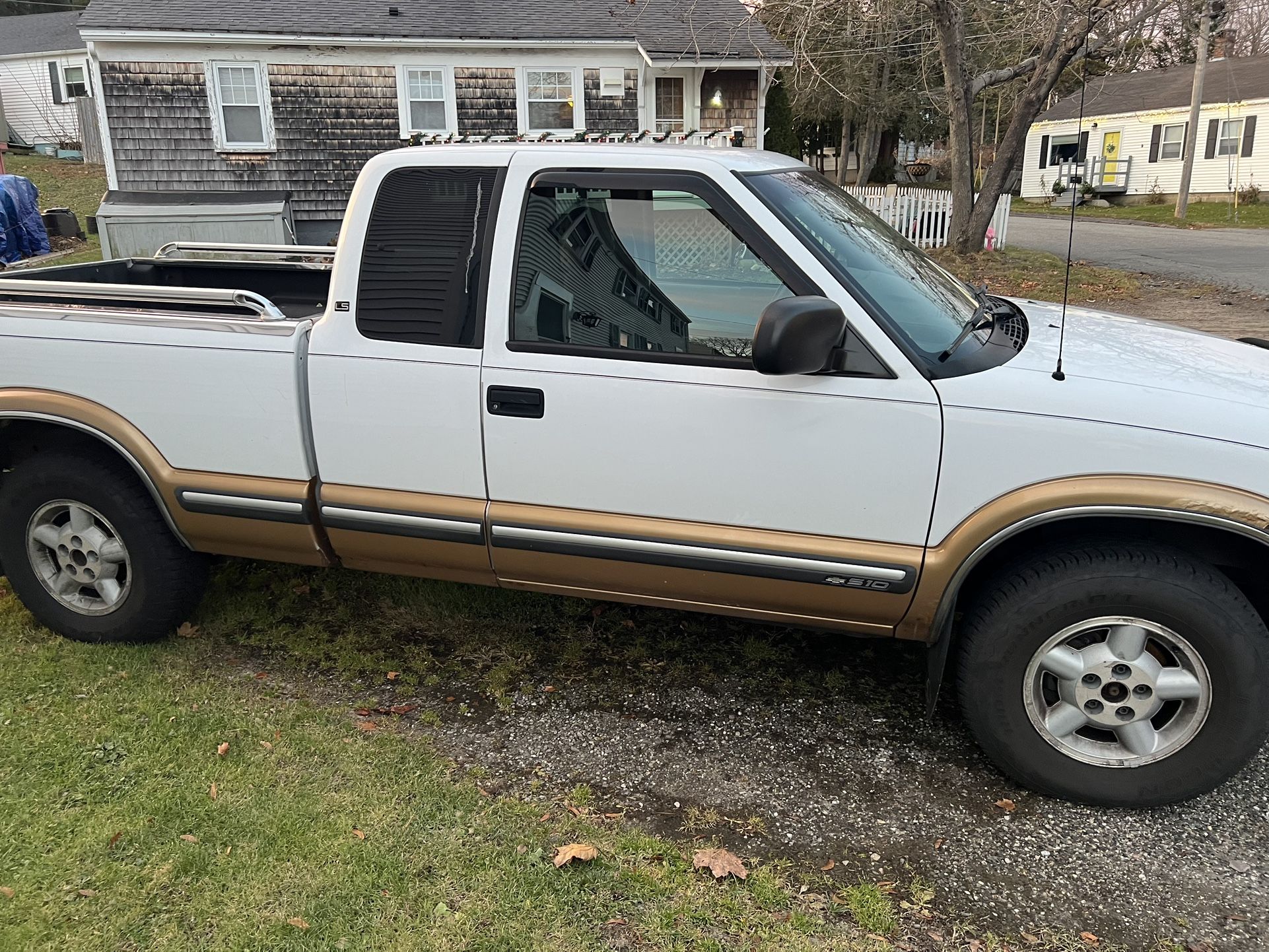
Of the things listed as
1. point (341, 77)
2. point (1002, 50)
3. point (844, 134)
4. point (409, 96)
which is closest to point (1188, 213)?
point (844, 134)

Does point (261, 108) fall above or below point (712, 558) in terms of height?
above

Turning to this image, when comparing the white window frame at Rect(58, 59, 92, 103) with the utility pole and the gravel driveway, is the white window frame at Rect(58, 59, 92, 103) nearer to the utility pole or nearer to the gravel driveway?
the utility pole

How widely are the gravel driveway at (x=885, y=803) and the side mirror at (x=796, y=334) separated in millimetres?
1443

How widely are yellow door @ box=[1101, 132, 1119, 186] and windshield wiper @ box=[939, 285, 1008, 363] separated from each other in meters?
38.0

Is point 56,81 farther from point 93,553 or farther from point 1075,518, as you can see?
point 1075,518

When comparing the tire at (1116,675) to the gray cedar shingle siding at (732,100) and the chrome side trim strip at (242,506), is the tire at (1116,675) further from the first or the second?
the gray cedar shingle siding at (732,100)

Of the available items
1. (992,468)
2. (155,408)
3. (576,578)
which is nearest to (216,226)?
(155,408)

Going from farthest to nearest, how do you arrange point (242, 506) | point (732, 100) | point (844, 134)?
point (844, 134) < point (732, 100) < point (242, 506)

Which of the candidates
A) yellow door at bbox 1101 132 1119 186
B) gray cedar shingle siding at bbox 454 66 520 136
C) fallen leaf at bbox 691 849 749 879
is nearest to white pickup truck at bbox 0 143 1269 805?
fallen leaf at bbox 691 849 749 879

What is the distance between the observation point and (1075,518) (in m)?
2.91

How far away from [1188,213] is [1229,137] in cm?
479

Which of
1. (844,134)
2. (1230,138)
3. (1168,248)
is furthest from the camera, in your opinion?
(844,134)

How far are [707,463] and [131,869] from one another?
6.98 ft

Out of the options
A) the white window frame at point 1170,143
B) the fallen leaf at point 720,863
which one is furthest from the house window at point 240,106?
the white window frame at point 1170,143
